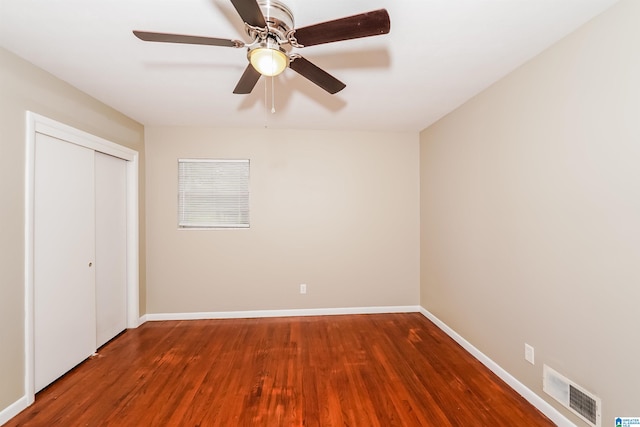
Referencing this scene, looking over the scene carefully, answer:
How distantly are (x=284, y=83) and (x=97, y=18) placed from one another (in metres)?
1.25

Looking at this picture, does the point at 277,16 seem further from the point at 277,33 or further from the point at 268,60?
the point at 268,60

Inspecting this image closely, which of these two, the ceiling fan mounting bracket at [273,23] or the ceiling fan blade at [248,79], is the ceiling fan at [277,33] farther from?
the ceiling fan blade at [248,79]

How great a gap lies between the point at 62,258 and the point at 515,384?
3.83 metres

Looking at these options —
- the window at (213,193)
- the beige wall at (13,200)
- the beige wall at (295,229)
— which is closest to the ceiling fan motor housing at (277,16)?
the beige wall at (13,200)

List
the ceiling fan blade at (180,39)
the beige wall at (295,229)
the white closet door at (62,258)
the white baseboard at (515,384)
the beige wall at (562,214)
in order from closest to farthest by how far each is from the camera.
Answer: the ceiling fan blade at (180,39)
the beige wall at (562,214)
the white baseboard at (515,384)
the white closet door at (62,258)
the beige wall at (295,229)

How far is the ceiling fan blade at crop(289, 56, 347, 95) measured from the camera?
4.87 feet

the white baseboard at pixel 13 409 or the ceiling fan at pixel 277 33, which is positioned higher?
the ceiling fan at pixel 277 33

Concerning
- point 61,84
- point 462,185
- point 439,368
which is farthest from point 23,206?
point 462,185

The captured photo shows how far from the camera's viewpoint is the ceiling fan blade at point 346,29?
3.67 ft

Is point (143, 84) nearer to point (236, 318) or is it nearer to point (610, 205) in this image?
point (236, 318)

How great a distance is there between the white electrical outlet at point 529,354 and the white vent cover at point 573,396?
4.0 inches

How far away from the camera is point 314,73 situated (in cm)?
159

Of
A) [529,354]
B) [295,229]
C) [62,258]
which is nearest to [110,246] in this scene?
[62,258]

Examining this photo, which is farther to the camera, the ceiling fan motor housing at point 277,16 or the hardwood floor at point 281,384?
the hardwood floor at point 281,384
